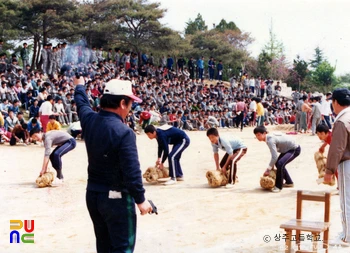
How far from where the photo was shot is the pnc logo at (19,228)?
698cm

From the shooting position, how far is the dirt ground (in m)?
6.72

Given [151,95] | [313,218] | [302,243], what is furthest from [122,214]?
[151,95]

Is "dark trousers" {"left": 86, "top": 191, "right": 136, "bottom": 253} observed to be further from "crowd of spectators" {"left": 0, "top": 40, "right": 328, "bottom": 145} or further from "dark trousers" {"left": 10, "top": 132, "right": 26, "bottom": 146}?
"dark trousers" {"left": 10, "top": 132, "right": 26, "bottom": 146}

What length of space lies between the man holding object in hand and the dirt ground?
244cm

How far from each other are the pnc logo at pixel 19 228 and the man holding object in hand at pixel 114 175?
120 inches

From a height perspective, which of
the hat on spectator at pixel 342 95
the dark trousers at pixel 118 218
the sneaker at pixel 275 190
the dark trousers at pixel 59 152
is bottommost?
the sneaker at pixel 275 190

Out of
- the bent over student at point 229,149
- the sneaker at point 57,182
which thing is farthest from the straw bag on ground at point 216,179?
the sneaker at point 57,182

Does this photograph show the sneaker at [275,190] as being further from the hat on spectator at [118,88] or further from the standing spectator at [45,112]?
the standing spectator at [45,112]

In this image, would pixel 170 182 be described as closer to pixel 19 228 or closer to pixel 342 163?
pixel 19 228

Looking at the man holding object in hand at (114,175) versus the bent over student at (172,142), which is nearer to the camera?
the man holding object in hand at (114,175)

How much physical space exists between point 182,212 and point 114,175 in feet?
15.0

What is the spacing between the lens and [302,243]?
20.3ft

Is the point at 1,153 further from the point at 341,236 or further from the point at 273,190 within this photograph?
the point at 341,236

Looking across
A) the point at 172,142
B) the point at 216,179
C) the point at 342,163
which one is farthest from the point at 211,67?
the point at 342,163
